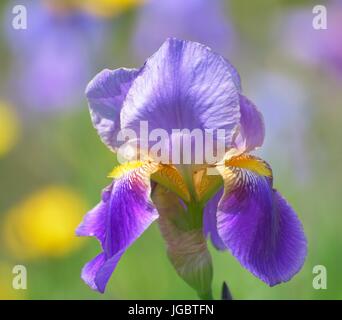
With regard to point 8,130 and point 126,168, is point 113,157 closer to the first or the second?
point 8,130

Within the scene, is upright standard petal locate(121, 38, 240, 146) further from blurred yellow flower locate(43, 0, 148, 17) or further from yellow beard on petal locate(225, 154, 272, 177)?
blurred yellow flower locate(43, 0, 148, 17)

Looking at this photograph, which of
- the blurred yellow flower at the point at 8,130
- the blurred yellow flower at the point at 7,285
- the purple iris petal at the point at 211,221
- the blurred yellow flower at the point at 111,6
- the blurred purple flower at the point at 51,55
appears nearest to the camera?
the purple iris petal at the point at 211,221

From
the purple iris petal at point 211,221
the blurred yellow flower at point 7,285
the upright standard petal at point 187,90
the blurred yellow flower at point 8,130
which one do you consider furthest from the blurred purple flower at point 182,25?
the upright standard petal at point 187,90

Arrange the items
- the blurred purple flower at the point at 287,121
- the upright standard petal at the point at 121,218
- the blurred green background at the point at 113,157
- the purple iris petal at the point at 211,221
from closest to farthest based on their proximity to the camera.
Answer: the upright standard petal at the point at 121,218 < the purple iris petal at the point at 211,221 < the blurred green background at the point at 113,157 < the blurred purple flower at the point at 287,121

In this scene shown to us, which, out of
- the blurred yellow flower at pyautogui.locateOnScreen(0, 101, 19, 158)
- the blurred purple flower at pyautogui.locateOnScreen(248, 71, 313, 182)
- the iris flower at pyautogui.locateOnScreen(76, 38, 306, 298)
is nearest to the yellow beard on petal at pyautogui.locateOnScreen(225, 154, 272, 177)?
the iris flower at pyautogui.locateOnScreen(76, 38, 306, 298)

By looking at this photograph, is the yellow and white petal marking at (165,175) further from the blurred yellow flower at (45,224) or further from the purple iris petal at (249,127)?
the blurred yellow flower at (45,224)

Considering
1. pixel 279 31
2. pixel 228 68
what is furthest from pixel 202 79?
pixel 279 31
